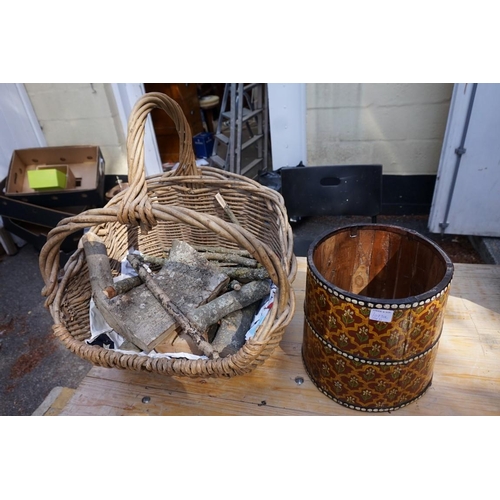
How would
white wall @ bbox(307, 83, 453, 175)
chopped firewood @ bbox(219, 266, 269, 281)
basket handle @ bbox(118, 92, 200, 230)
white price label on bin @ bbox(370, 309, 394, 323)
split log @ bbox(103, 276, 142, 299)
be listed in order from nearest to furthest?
white price label on bin @ bbox(370, 309, 394, 323)
basket handle @ bbox(118, 92, 200, 230)
split log @ bbox(103, 276, 142, 299)
chopped firewood @ bbox(219, 266, 269, 281)
white wall @ bbox(307, 83, 453, 175)

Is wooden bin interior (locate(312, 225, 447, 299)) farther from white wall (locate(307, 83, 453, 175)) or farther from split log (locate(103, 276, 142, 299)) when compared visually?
white wall (locate(307, 83, 453, 175))

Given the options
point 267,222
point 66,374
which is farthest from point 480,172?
point 66,374

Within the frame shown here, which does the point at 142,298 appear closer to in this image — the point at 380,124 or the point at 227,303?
the point at 227,303

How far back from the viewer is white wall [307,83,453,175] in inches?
79.1

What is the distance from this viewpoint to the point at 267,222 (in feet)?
3.79

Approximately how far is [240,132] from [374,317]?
222cm

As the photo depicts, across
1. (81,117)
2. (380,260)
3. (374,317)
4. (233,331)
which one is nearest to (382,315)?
(374,317)

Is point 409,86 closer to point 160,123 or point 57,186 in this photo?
point 160,123

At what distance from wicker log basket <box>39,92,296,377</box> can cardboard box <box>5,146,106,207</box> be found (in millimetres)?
1053

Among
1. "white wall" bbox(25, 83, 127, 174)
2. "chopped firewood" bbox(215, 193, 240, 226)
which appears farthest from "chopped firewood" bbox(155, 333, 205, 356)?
"white wall" bbox(25, 83, 127, 174)

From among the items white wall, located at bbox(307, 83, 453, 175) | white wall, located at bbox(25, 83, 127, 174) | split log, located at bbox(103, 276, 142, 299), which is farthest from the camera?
white wall, located at bbox(25, 83, 127, 174)

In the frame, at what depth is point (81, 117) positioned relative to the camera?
239 centimetres

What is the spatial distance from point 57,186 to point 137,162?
1531mm

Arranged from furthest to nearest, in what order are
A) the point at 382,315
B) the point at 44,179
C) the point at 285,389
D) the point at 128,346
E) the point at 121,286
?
the point at 44,179 → the point at 121,286 → the point at 128,346 → the point at 285,389 → the point at 382,315
